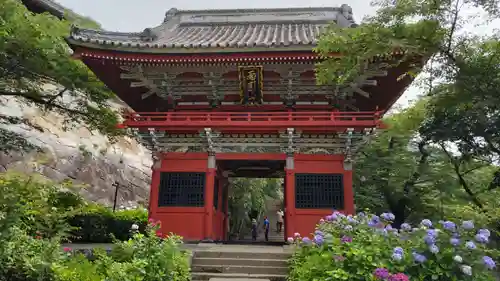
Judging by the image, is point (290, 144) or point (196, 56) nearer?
point (196, 56)

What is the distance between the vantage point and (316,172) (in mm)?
12617

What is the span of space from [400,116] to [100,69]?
14216 millimetres

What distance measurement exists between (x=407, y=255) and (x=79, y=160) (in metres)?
23.3

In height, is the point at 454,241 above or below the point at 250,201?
below

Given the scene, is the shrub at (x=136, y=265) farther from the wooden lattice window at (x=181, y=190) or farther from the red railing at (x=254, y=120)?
the red railing at (x=254, y=120)

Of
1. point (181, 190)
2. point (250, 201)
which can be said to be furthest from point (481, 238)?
point (250, 201)

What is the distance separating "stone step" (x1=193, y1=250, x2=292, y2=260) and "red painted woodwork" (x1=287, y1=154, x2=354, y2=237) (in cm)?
240

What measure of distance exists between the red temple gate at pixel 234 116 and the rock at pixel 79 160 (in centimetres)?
1057

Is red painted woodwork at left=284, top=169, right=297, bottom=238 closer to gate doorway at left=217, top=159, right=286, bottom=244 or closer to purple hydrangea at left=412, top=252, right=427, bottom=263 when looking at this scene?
gate doorway at left=217, top=159, right=286, bottom=244

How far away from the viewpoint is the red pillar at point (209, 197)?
1222 cm

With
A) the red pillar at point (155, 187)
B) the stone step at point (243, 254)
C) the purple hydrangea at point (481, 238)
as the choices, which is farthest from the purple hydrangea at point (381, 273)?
the red pillar at point (155, 187)

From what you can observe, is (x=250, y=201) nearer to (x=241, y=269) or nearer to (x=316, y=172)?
(x=316, y=172)

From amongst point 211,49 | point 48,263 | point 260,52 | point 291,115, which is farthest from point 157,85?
point 48,263

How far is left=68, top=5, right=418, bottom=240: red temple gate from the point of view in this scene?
39.7 feet
